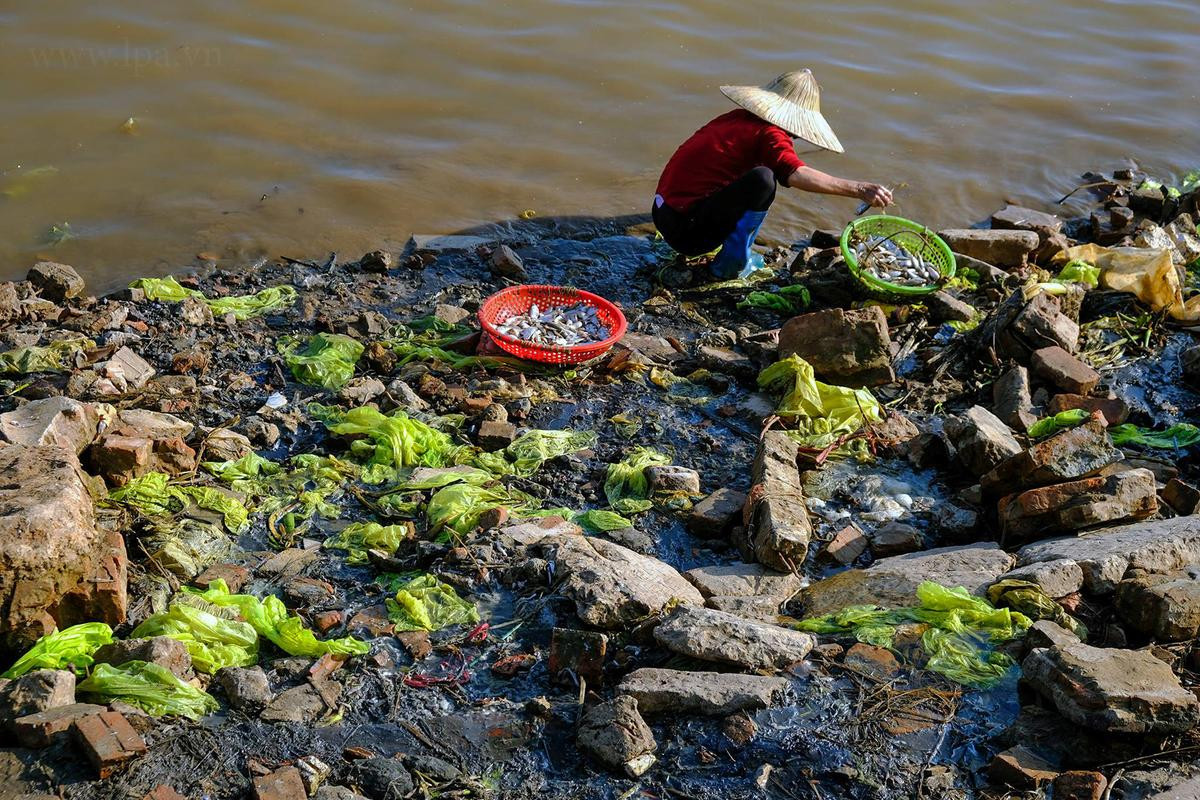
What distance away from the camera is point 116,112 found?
7281mm

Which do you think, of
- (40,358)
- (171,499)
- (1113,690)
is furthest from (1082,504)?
(40,358)

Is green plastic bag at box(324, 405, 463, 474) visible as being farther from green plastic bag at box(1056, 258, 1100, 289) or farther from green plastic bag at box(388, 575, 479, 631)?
green plastic bag at box(1056, 258, 1100, 289)

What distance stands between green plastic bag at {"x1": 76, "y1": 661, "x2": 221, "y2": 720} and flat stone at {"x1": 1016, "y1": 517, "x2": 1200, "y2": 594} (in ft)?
9.73

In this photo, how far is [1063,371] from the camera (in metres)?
5.26

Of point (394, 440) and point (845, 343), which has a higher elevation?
point (845, 343)

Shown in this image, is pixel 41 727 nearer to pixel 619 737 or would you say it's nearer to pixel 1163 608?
pixel 619 737

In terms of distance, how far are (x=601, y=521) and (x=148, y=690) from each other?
72.4 inches

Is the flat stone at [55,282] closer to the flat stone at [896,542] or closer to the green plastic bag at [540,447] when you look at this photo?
the green plastic bag at [540,447]

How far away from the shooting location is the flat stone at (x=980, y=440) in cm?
449

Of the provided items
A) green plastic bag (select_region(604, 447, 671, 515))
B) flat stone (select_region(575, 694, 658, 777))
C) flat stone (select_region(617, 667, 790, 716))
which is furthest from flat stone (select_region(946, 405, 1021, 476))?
flat stone (select_region(575, 694, 658, 777))

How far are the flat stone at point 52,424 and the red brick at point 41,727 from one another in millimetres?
1285

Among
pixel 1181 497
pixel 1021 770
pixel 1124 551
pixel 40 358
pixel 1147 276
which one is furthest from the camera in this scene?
pixel 1147 276

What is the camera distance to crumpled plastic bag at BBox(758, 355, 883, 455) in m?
4.90

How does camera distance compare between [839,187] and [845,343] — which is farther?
[839,187]
